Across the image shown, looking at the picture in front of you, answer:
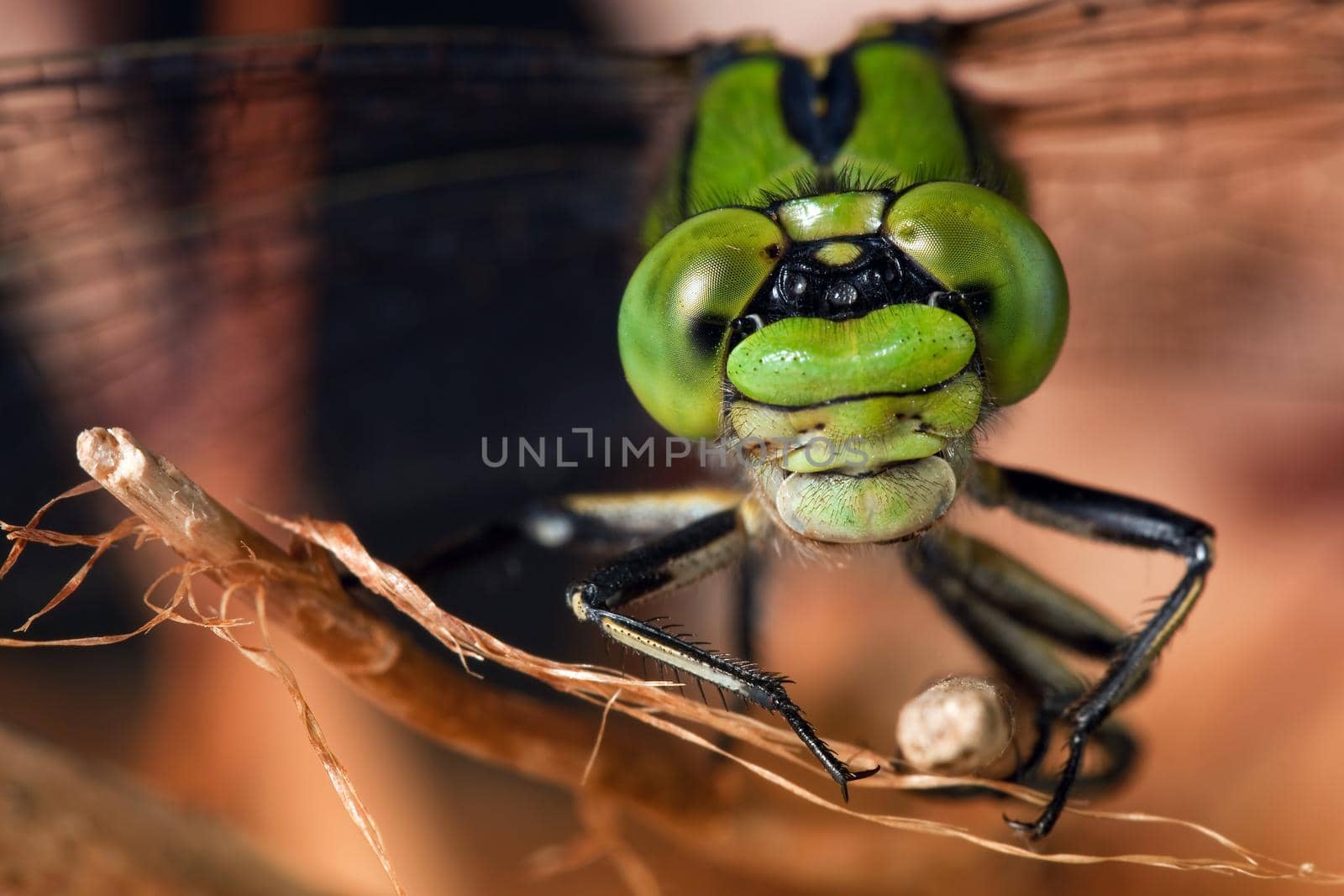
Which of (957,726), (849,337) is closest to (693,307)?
(849,337)

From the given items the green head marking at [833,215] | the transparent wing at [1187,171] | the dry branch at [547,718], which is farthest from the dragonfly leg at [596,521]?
the transparent wing at [1187,171]

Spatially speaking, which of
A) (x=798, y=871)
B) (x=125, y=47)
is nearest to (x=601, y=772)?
(x=798, y=871)

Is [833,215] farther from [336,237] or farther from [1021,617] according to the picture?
[336,237]

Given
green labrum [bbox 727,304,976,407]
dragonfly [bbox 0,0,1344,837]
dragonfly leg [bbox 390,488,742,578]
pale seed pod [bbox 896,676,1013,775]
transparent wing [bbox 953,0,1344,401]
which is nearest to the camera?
pale seed pod [bbox 896,676,1013,775]

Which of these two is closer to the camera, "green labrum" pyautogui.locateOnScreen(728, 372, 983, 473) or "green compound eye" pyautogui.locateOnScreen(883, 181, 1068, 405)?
"green labrum" pyautogui.locateOnScreen(728, 372, 983, 473)

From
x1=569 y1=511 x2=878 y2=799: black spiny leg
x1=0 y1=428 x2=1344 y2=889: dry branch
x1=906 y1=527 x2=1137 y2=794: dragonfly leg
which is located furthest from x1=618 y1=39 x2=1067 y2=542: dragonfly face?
x1=906 y1=527 x2=1137 y2=794: dragonfly leg

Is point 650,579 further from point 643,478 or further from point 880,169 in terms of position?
point 643,478

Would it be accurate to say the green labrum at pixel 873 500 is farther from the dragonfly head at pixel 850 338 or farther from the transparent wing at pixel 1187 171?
the transparent wing at pixel 1187 171

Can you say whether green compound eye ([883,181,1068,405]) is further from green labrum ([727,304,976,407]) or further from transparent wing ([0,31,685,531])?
transparent wing ([0,31,685,531])
